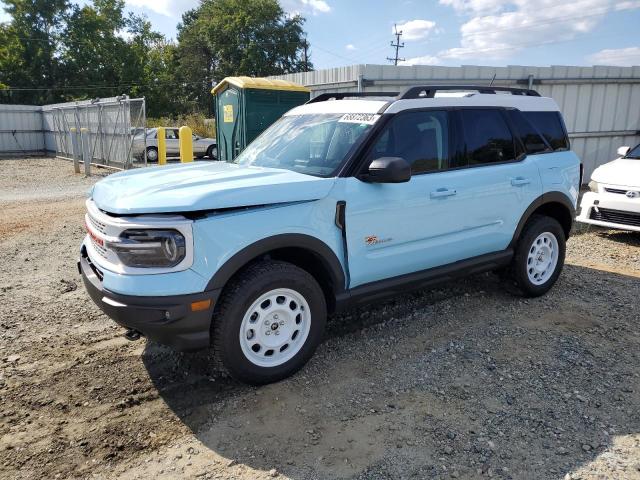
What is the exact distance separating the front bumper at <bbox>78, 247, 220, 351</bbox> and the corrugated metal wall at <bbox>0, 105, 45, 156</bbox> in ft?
85.3

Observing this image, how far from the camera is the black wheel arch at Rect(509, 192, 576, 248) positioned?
490 cm

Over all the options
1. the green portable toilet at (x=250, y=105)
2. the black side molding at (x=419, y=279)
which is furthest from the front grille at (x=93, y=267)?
the green portable toilet at (x=250, y=105)

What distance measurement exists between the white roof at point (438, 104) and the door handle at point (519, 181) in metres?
0.70

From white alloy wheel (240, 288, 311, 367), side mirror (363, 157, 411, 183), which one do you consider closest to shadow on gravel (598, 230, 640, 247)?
side mirror (363, 157, 411, 183)

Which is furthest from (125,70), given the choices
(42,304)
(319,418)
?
(319,418)

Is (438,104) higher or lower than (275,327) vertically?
higher

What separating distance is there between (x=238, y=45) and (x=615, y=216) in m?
50.5

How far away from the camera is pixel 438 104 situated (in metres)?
4.26

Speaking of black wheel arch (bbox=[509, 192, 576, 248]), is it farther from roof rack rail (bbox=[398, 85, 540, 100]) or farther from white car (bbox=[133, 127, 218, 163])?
white car (bbox=[133, 127, 218, 163])

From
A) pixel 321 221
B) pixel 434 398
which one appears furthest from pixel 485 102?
pixel 434 398

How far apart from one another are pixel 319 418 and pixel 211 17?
58452 mm

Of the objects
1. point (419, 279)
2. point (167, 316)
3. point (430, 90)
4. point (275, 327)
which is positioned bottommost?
point (275, 327)

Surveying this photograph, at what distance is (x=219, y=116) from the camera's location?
10906 millimetres

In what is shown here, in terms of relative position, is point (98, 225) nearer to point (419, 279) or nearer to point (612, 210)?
point (419, 279)
